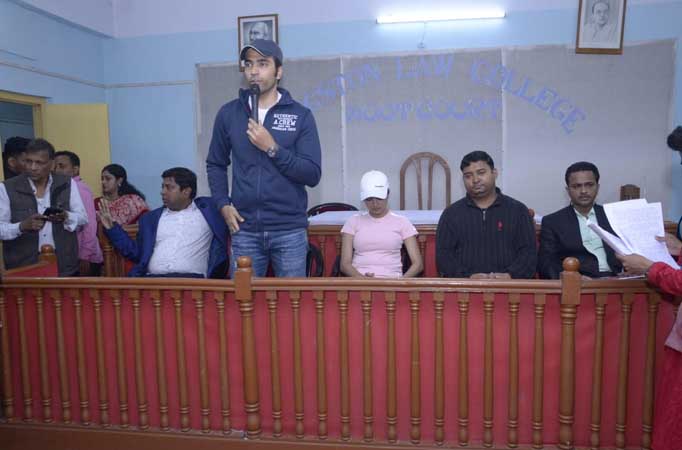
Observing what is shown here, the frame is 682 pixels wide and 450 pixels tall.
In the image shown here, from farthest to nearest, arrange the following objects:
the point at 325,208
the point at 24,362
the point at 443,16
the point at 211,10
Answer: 1. the point at 211,10
2. the point at 443,16
3. the point at 325,208
4. the point at 24,362

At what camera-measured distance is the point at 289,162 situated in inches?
76.4

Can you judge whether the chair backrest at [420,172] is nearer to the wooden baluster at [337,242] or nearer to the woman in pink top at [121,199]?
the wooden baluster at [337,242]

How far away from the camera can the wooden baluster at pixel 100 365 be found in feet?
6.38

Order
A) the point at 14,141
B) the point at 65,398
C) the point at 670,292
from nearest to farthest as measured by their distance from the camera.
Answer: the point at 670,292 → the point at 65,398 → the point at 14,141

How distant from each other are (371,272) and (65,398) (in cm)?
153

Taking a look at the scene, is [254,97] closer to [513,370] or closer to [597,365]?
[513,370]

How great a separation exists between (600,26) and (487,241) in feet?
11.7

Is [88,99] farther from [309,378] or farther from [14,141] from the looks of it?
[309,378]

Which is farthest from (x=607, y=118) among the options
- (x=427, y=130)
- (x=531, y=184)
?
(x=427, y=130)

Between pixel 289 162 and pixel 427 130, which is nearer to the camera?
pixel 289 162

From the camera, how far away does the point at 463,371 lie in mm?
1770

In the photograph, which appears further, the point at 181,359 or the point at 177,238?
the point at 177,238

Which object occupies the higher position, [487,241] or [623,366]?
[487,241]

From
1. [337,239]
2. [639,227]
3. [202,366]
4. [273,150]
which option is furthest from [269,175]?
[639,227]
